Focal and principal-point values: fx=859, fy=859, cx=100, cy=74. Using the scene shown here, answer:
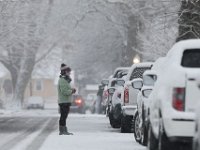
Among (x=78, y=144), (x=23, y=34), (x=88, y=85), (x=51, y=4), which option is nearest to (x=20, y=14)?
(x=23, y=34)

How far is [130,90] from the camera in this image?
21859 mm

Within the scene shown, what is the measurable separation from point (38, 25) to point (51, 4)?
472 cm

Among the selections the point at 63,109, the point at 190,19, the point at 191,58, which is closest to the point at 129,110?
the point at 63,109

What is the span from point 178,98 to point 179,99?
0.02 metres

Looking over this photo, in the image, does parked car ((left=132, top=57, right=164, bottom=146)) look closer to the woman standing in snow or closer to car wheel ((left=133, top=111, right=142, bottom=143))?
car wheel ((left=133, top=111, right=142, bottom=143))

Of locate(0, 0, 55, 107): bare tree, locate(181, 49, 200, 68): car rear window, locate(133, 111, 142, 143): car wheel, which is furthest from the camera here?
locate(0, 0, 55, 107): bare tree

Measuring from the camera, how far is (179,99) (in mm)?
12109

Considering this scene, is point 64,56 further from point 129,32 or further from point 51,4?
point 129,32

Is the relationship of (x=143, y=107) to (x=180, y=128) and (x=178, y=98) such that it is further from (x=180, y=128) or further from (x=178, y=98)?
(x=180, y=128)

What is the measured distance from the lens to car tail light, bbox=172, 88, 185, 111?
12.1 metres

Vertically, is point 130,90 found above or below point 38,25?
below

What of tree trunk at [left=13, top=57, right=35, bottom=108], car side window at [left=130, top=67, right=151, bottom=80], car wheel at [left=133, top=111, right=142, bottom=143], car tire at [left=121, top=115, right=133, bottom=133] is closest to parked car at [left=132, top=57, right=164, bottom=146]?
car wheel at [left=133, top=111, right=142, bottom=143]

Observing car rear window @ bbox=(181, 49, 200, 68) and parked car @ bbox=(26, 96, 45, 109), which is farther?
parked car @ bbox=(26, 96, 45, 109)

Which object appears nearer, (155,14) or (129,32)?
(155,14)
